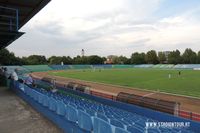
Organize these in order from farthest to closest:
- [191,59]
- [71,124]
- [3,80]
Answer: [191,59] < [3,80] < [71,124]

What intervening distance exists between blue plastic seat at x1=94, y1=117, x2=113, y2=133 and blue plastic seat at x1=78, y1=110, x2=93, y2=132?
0.37 meters

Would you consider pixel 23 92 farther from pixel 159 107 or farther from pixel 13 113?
pixel 159 107

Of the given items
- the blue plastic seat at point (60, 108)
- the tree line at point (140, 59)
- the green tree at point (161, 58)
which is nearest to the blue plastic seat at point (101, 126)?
the blue plastic seat at point (60, 108)

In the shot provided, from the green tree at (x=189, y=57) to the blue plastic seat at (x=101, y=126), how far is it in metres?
101

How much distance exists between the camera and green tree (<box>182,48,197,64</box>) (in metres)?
100

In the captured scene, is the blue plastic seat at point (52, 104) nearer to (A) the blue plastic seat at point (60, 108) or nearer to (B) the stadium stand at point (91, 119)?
(B) the stadium stand at point (91, 119)

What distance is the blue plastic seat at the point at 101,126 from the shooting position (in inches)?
206

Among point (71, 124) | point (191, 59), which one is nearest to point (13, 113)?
point (71, 124)

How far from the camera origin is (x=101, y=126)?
5598mm

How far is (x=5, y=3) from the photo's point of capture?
57.4ft

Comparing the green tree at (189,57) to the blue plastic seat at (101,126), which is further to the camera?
the green tree at (189,57)

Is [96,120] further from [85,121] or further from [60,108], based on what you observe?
[60,108]

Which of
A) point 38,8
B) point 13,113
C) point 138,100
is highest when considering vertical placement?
point 38,8

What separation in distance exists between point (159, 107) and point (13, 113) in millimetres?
6890
